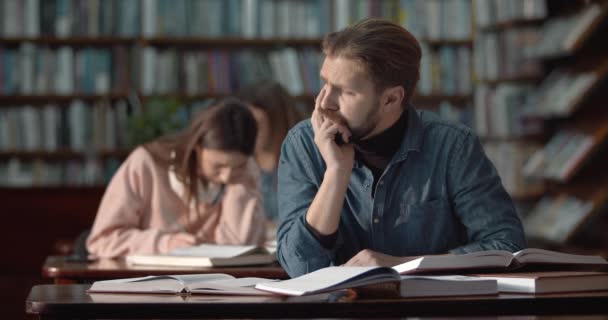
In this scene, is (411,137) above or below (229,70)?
above

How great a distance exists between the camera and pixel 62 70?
5.71 m

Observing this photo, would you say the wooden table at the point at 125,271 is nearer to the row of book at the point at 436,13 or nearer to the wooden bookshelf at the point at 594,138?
the wooden bookshelf at the point at 594,138

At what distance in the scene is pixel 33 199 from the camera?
525cm

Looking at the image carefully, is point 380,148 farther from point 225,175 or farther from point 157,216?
point 157,216

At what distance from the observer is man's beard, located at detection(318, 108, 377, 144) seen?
2043 mm

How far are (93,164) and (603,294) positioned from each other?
14.8ft

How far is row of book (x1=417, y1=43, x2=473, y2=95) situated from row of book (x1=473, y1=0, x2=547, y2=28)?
22 cm

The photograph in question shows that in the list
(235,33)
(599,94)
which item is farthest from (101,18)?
(599,94)

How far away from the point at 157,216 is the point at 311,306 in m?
1.66

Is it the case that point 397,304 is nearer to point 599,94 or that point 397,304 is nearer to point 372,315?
point 372,315

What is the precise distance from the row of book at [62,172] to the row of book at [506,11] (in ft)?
7.22

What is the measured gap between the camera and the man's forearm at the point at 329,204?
1.98m

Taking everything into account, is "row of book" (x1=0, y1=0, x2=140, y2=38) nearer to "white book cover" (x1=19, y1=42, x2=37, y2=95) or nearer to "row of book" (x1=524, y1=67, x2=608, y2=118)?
"white book cover" (x1=19, y1=42, x2=37, y2=95)

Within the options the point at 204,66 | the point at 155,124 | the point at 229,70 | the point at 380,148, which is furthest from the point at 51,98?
the point at 380,148
